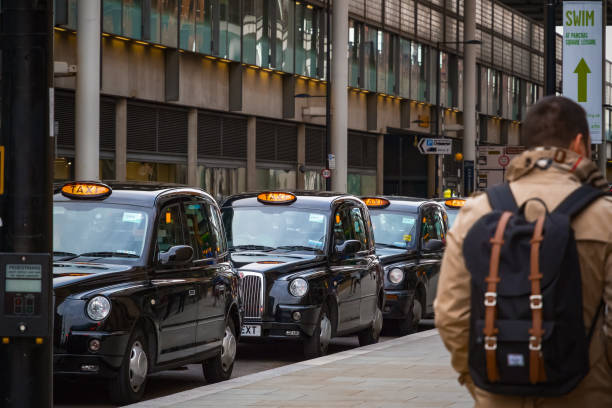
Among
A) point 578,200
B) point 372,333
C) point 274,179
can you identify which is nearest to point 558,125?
point 578,200

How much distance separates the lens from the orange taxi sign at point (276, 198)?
1596 cm

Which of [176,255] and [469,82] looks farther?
[469,82]

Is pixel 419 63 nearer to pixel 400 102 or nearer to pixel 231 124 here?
pixel 400 102

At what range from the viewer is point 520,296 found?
386 cm

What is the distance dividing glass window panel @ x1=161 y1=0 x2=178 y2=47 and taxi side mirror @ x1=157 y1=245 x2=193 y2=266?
1111 inches

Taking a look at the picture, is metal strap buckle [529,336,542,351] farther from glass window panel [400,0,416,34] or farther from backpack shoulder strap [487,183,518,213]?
glass window panel [400,0,416,34]

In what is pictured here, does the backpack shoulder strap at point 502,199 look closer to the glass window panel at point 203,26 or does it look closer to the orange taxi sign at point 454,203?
the orange taxi sign at point 454,203

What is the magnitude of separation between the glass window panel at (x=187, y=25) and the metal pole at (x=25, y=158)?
33.3m

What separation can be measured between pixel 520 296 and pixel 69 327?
6.97 metres

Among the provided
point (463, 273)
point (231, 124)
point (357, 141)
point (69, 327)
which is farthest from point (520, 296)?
point (357, 141)

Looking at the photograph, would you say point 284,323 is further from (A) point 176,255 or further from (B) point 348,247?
(A) point 176,255

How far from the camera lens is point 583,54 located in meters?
16.8

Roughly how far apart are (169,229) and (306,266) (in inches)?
129


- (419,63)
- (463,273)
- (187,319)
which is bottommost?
(187,319)
